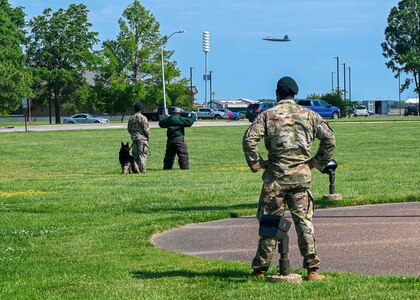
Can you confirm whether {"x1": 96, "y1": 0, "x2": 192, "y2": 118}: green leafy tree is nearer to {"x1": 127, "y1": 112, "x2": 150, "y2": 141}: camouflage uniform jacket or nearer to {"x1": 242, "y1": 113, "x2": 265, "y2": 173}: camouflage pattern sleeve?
{"x1": 127, "y1": 112, "x2": 150, "y2": 141}: camouflage uniform jacket

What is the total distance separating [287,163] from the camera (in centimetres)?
851

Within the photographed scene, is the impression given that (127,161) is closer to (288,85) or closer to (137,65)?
(288,85)

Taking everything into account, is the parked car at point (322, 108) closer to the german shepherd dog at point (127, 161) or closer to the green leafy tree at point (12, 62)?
the green leafy tree at point (12, 62)

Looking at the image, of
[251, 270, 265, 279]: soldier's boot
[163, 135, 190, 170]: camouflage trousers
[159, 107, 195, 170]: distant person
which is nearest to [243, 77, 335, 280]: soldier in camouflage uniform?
[251, 270, 265, 279]: soldier's boot

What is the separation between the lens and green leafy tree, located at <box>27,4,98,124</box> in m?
101

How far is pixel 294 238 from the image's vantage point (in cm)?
1157

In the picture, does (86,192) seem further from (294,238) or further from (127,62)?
(127,62)

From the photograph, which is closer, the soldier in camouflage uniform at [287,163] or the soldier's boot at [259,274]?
the soldier in camouflage uniform at [287,163]

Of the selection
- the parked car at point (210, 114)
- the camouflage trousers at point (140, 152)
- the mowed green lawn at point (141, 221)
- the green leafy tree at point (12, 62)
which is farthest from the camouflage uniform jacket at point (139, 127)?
the parked car at point (210, 114)

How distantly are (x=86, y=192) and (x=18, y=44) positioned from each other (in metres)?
81.1

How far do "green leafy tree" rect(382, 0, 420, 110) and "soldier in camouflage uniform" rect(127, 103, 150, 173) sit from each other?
97096mm

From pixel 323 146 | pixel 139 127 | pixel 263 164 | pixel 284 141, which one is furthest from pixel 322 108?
pixel 284 141

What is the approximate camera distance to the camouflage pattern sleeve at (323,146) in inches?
340

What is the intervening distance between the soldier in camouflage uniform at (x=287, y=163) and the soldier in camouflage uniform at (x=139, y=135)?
15711 mm
